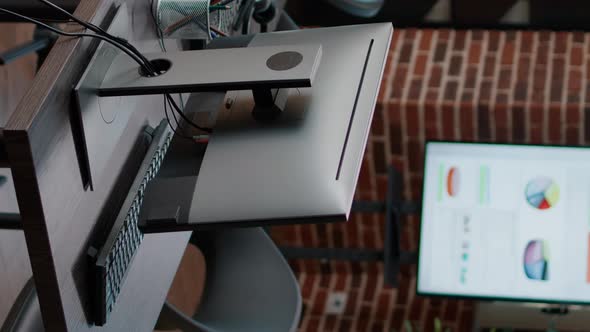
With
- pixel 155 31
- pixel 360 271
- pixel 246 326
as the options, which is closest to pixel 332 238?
pixel 360 271

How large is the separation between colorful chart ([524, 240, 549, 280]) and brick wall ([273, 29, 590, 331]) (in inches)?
10.9

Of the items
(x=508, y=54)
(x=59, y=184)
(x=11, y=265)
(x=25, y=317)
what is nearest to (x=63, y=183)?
(x=59, y=184)

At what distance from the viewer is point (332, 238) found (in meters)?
2.97

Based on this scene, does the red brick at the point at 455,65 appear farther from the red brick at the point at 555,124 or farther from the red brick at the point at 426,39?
the red brick at the point at 555,124

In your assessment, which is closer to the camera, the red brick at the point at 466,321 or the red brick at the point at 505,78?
the red brick at the point at 505,78

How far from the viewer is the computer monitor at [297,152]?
1.06 metres

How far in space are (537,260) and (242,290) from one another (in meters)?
1.17

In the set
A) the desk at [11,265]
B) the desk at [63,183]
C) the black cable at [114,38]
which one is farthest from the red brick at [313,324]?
the black cable at [114,38]

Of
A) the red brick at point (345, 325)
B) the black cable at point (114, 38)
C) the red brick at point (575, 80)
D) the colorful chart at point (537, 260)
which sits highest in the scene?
the black cable at point (114, 38)

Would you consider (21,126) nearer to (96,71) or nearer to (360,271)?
(96,71)

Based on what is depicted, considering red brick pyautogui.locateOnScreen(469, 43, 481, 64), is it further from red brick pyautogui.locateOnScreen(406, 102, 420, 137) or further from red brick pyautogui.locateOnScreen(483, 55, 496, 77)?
Answer: red brick pyautogui.locateOnScreen(406, 102, 420, 137)

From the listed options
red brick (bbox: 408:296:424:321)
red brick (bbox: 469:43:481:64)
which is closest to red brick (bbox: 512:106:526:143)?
red brick (bbox: 469:43:481:64)

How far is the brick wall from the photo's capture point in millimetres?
2707

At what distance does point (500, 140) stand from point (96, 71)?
70.9 inches
